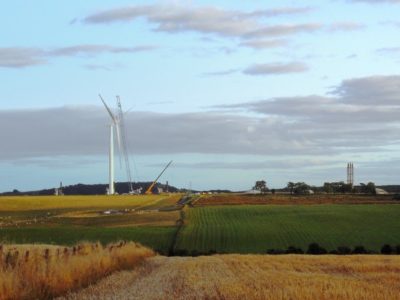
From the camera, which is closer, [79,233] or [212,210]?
[79,233]

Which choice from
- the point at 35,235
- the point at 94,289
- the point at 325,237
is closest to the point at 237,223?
the point at 325,237

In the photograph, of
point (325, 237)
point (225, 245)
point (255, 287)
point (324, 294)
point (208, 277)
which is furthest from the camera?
point (325, 237)

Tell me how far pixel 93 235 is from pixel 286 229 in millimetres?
22662

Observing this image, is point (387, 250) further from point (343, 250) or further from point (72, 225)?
point (72, 225)

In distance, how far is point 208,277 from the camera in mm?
27859

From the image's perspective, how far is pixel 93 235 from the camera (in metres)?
77.1

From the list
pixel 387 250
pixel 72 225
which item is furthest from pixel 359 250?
pixel 72 225

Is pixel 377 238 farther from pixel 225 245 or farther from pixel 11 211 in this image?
pixel 11 211

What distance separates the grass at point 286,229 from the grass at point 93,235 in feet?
6.64

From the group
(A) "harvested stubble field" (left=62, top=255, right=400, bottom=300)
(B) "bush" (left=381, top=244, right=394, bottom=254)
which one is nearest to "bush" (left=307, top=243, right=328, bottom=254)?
(B) "bush" (left=381, top=244, right=394, bottom=254)

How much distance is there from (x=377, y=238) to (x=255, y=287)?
5740cm

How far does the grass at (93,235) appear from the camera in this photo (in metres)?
71.1

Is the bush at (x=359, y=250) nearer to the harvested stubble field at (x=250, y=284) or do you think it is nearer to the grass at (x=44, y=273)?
the harvested stubble field at (x=250, y=284)

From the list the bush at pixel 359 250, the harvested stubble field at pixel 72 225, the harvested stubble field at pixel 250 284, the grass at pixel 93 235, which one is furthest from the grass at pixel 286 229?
the harvested stubble field at pixel 250 284
